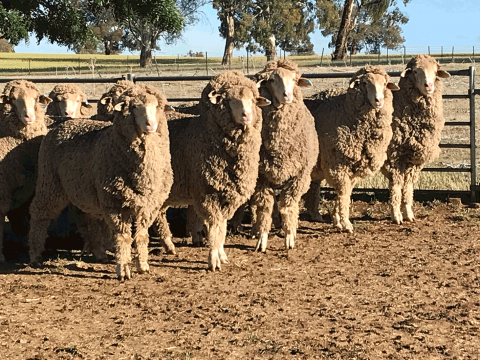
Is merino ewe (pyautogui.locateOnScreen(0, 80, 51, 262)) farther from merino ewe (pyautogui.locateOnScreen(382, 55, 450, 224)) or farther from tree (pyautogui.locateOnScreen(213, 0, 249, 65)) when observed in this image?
tree (pyautogui.locateOnScreen(213, 0, 249, 65))

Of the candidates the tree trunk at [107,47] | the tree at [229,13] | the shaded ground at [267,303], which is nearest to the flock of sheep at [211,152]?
the shaded ground at [267,303]

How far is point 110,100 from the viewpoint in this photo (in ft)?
29.9

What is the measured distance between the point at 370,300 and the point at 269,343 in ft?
4.77

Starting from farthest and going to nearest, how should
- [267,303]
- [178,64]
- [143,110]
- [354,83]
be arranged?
1. [178,64]
2. [354,83]
3. [143,110]
4. [267,303]

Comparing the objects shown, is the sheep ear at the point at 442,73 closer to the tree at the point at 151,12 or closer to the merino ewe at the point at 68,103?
the tree at the point at 151,12

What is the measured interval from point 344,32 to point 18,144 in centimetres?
3644

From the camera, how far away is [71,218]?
10.1m

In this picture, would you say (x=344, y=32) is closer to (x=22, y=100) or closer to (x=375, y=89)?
(x=375, y=89)

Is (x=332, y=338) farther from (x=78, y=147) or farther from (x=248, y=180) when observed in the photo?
(x=78, y=147)

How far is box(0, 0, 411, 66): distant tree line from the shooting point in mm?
12984

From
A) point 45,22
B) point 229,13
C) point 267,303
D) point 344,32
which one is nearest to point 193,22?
point 229,13

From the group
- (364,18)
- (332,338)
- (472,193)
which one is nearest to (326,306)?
(332,338)

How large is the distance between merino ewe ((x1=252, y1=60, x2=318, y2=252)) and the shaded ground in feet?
1.61

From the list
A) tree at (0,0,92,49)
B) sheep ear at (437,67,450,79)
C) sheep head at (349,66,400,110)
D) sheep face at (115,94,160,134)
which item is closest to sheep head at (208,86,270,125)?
sheep face at (115,94,160,134)
